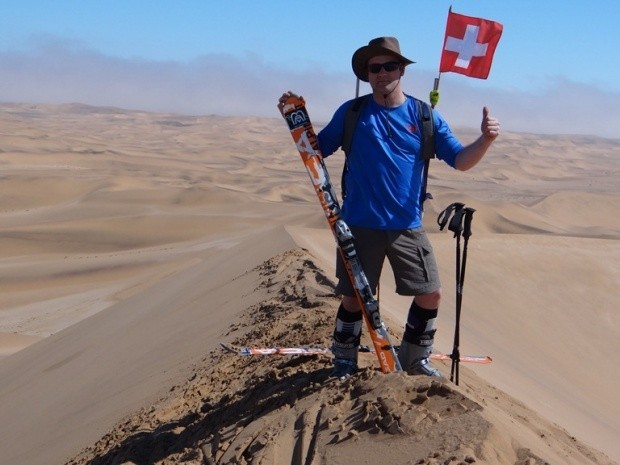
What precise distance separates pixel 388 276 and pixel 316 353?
18.2 feet

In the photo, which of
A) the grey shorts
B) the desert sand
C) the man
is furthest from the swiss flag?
the desert sand

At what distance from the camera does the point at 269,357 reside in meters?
5.45

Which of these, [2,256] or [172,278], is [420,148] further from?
[2,256]

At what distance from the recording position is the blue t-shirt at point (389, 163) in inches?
171

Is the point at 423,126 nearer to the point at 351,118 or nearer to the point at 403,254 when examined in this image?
the point at 351,118

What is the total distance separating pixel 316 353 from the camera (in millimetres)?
5172

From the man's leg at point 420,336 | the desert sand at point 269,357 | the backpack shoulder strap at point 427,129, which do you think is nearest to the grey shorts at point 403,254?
the man's leg at point 420,336

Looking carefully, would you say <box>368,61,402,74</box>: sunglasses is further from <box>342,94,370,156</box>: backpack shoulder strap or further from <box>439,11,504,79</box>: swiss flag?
<box>439,11,504,79</box>: swiss flag

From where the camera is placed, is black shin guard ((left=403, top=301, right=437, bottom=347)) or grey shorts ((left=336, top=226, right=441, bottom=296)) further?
black shin guard ((left=403, top=301, right=437, bottom=347))

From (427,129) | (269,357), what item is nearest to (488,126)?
(427,129)

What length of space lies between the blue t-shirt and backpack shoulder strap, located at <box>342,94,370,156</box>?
22 mm

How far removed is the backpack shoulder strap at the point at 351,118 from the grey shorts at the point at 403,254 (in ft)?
1.45

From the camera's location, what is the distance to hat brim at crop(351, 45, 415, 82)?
4.36 meters

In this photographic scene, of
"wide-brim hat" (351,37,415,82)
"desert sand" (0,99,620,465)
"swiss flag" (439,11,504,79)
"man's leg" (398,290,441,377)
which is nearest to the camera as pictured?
"desert sand" (0,99,620,465)
